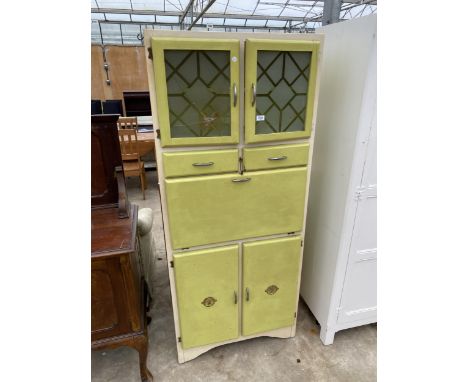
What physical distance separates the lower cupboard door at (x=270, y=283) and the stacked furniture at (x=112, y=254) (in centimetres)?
57

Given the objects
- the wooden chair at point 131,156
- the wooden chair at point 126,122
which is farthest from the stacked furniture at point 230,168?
the wooden chair at point 126,122

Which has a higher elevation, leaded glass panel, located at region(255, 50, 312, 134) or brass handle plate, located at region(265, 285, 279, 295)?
leaded glass panel, located at region(255, 50, 312, 134)

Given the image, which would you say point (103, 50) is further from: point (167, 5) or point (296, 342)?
point (296, 342)

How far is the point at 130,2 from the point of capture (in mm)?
6484

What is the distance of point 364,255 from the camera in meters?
1.62

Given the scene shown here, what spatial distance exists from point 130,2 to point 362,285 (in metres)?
7.45

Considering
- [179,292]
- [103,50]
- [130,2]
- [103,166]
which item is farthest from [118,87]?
[179,292]

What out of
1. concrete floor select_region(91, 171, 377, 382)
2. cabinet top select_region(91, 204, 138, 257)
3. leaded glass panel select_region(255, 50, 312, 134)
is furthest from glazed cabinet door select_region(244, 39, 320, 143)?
concrete floor select_region(91, 171, 377, 382)

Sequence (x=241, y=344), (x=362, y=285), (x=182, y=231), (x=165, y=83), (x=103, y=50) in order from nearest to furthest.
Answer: (x=165, y=83) → (x=182, y=231) → (x=362, y=285) → (x=241, y=344) → (x=103, y=50)

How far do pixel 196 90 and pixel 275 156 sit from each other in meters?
0.47

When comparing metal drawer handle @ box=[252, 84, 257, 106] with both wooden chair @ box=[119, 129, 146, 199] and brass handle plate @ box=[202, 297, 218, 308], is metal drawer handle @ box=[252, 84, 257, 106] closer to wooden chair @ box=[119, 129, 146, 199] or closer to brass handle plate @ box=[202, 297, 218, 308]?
brass handle plate @ box=[202, 297, 218, 308]

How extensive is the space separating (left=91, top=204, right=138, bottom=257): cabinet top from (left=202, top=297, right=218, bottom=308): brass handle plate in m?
0.54

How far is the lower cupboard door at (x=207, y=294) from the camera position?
145 centimetres

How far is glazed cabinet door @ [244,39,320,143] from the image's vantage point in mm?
1175
